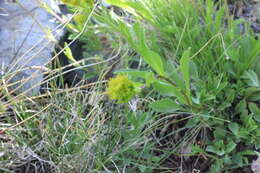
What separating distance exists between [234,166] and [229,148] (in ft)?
0.25

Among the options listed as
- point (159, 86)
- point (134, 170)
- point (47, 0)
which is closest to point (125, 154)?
point (134, 170)

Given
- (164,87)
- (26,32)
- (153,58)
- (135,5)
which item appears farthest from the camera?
(26,32)

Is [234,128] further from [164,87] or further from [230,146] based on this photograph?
[164,87]

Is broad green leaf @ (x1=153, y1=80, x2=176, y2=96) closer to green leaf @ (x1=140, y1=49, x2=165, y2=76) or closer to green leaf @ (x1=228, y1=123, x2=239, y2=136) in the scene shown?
green leaf @ (x1=140, y1=49, x2=165, y2=76)

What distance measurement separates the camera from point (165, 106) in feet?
4.61

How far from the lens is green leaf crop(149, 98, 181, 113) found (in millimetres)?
1377

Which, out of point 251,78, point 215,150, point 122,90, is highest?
point 122,90

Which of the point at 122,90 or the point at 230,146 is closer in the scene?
the point at 122,90

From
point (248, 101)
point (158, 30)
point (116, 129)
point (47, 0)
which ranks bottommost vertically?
point (248, 101)

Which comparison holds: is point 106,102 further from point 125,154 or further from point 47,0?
point 47,0

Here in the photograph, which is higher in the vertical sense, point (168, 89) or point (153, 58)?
point (153, 58)

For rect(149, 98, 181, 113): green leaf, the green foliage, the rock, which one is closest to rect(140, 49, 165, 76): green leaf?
the green foliage

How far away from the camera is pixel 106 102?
64.4 inches

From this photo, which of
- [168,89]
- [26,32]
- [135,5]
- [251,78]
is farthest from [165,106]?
[26,32]
